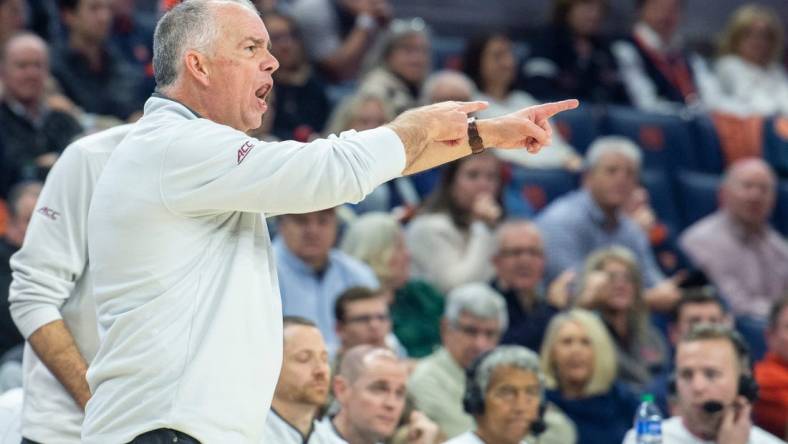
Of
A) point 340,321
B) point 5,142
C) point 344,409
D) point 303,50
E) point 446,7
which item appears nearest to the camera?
point 344,409

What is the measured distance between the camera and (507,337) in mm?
6164

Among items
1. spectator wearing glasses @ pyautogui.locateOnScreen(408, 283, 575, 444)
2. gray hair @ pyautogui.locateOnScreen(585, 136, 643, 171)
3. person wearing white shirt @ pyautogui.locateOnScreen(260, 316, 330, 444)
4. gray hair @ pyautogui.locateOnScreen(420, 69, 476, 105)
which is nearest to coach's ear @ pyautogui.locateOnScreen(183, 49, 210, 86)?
person wearing white shirt @ pyautogui.locateOnScreen(260, 316, 330, 444)

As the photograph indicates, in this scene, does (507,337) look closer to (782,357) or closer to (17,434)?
(782,357)

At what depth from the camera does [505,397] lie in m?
A: 4.82

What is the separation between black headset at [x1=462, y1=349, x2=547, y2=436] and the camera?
480 centimetres

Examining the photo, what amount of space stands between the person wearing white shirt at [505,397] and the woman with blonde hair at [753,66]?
4.54 m

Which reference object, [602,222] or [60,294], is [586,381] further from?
[60,294]

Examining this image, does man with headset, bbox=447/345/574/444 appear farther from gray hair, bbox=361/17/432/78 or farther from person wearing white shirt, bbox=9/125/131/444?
gray hair, bbox=361/17/432/78

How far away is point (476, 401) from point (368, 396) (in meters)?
0.46

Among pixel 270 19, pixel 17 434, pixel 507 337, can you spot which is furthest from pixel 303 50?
pixel 17 434

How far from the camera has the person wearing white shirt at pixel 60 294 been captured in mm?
3168

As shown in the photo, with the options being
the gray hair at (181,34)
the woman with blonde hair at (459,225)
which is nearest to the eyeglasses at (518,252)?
the woman with blonde hair at (459,225)

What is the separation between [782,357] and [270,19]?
10.7 feet

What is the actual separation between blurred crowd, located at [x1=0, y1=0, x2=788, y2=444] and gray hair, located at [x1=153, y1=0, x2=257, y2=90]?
143 centimetres
